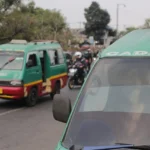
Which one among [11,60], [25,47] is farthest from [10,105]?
[25,47]

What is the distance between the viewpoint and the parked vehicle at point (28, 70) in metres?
12.4

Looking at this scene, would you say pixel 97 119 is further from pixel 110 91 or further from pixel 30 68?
pixel 30 68

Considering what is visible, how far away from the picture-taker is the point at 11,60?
42.2ft

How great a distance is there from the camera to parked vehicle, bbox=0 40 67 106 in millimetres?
12352

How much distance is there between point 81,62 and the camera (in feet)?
62.4

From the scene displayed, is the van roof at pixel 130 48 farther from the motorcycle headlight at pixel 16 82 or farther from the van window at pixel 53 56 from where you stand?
the van window at pixel 53 56

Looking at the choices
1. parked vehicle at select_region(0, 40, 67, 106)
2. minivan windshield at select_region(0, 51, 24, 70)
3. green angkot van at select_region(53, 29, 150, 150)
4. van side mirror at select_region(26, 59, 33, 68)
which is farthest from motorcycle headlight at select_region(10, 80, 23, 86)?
green angkot van at select_region(53, 29, 150, 150)

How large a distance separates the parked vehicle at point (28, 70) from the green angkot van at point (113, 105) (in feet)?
27.0

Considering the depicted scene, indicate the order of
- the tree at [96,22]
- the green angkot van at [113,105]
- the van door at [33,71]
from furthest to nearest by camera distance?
1. the tree at [96,22]
2. the van door at [33,71]
3. the green angkot van at [113,105]

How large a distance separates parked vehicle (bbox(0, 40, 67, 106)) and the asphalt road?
49 centimetres

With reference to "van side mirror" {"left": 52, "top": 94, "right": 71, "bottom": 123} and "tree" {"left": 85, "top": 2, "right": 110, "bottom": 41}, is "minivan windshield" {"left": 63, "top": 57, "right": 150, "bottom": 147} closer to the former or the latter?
"van side mirror" {"left": 52, "top": 94, "right": 71, "bottom": 123}

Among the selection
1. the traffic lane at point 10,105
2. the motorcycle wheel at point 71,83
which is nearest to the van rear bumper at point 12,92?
the traffic lane at point 10,105

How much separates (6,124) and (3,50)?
147 inches

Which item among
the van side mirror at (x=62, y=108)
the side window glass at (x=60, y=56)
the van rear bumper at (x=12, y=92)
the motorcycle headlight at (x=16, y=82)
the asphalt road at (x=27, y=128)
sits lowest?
the asphalt road at (x=27, y=128)
